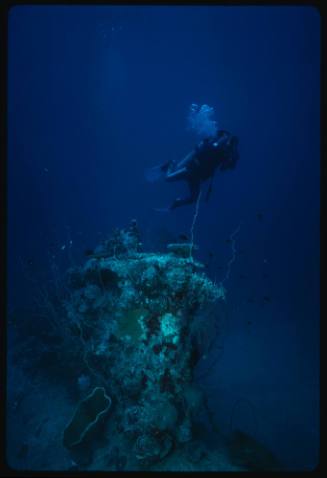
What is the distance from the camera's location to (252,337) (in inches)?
687

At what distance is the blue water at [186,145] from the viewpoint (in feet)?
72.2

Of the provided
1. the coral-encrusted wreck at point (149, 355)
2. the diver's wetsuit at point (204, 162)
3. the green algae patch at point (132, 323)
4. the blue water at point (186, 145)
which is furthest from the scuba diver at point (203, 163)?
Answer: the blue water at point (186, 145)

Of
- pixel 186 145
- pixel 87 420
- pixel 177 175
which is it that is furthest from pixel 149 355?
pixel 186 145

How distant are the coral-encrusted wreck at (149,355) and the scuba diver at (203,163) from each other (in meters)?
3.63

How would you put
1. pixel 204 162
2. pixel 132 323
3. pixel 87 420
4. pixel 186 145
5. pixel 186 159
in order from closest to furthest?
1. pixel 132 323
2. pixel 87 420
3. pixel 204 162
4. pixel 186 159
5. pixel 186 145

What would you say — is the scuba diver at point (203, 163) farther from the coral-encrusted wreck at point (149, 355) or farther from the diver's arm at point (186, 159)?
the coral-encrusted wreck at point (149, 355)

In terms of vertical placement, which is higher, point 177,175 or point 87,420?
point 177,175

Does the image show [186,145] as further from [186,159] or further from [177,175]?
[186,159]

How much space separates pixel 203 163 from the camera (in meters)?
9.55

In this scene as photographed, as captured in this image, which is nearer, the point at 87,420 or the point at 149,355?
the point at 149,355

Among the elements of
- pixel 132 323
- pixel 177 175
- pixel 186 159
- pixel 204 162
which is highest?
pixel 186 159

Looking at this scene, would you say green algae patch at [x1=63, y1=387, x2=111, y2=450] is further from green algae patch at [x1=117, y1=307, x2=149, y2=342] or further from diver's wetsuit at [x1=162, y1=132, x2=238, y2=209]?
diver's wetsuit at [x1=162, y1=132, x2=238, y2=209]

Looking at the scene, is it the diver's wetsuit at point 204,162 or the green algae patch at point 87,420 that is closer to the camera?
the green algae patch at point 87,420

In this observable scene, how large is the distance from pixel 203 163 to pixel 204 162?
0.17 feet
